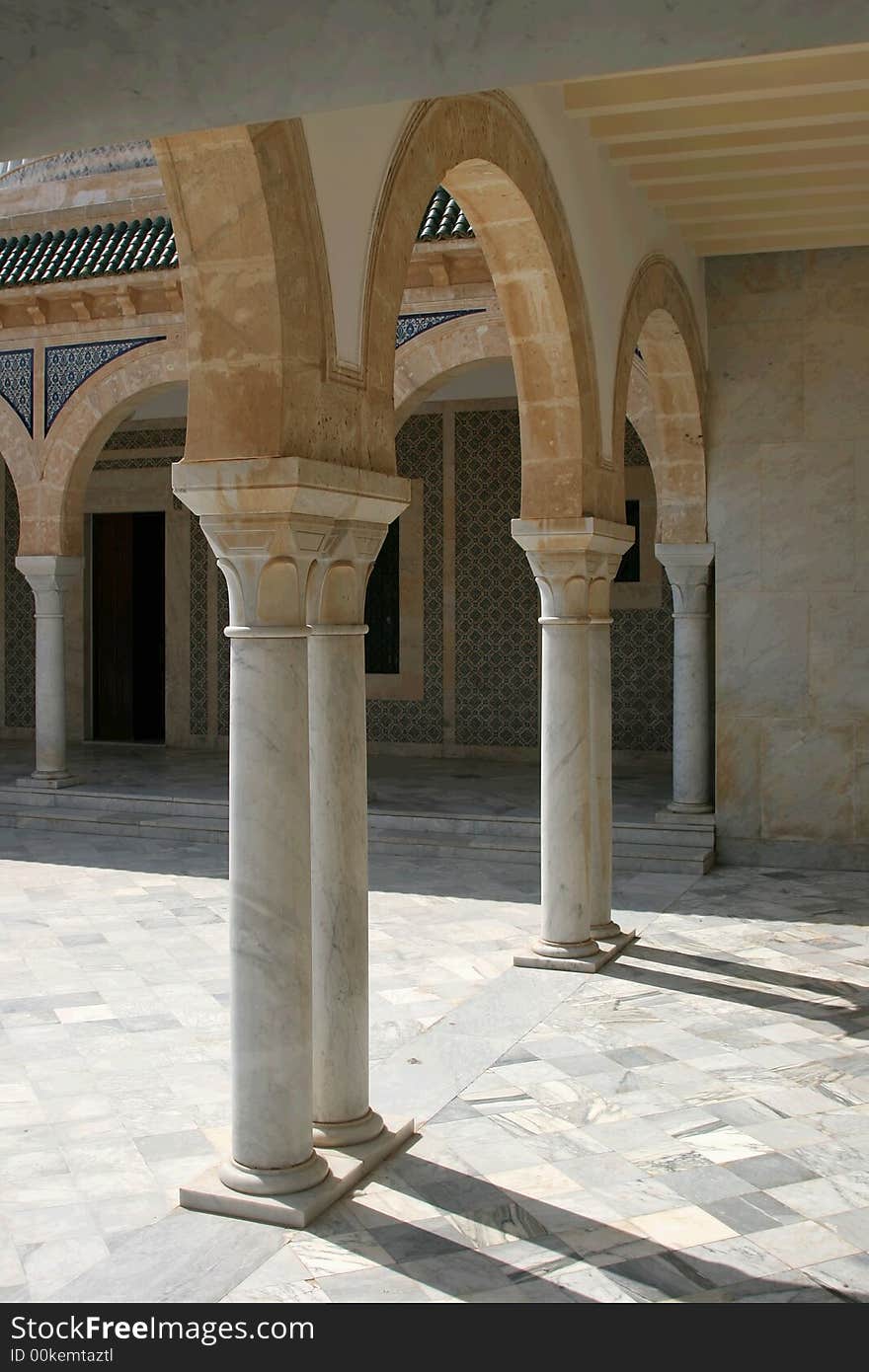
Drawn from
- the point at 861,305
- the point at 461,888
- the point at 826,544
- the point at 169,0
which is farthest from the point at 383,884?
the point at 169,0

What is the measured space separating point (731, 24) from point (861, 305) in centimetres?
777

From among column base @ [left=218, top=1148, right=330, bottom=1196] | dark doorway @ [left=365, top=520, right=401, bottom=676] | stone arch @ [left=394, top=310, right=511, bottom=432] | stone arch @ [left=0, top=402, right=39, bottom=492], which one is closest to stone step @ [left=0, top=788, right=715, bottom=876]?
stone arch @ [left=0, top=402, right=39, bottom=492]

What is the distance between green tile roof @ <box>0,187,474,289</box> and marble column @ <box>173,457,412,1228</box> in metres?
7.35

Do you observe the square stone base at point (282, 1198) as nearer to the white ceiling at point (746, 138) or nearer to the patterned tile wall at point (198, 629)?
the white ceiling at point (746, 138)

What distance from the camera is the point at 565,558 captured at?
245 inches

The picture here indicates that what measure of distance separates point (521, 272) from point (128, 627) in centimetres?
1031

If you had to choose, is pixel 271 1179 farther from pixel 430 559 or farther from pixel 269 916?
pixel 430 559

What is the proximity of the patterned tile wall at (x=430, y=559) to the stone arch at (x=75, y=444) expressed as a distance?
300 cm

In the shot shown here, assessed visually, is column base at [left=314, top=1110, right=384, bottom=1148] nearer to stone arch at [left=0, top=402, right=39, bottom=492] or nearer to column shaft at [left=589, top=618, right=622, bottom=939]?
column shaft at [left=589, top=618, right=622, bottom=939]

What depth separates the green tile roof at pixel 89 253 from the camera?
417 inches

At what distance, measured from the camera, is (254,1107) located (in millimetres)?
3635

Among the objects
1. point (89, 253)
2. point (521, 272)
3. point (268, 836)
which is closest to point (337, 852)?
point (268, 836)

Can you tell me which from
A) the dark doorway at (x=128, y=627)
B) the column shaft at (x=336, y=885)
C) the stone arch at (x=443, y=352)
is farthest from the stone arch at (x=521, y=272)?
the dark doorway at (x=128, y=627)
